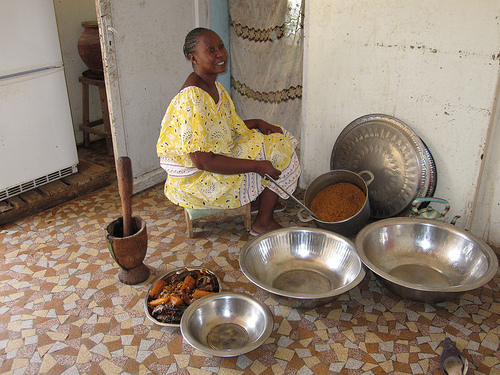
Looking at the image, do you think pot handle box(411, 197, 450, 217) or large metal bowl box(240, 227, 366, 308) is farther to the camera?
pot handle box(411, 197, 450, 217)

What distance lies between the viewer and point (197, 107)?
238 centimetres

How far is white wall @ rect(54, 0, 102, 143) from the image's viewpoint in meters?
3.88

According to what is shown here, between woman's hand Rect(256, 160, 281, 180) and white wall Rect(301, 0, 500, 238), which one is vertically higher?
white wall Rect(301, 0, 500, 238)

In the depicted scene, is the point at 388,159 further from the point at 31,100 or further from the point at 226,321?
the point at 31,100

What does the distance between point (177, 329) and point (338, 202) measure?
3.91 ft

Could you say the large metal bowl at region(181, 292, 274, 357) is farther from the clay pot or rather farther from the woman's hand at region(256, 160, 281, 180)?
the clay pot

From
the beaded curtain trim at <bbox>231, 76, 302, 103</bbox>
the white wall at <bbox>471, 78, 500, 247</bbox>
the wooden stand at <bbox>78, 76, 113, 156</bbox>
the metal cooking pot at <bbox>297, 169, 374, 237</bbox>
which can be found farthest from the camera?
the wooden stand at <bbox>78, 76, 113, 156</bbox>

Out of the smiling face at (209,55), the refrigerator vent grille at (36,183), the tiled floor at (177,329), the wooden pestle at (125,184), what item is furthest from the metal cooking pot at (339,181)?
the refrigerator vent grille at (36,183)

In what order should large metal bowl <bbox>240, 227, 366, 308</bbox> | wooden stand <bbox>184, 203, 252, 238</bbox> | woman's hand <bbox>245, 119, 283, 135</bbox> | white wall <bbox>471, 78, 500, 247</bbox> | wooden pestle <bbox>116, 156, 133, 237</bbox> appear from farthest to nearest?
1. woman's hand <bbox>245, 119, 283, 135</bbox>
2. wooden stand <bbox>184, 203, 252, 238</bbox>
3. white wall <bbox>471, 78, 500, 247</bbox>
4. large metal bowl <bbox>240, 227, 366, 308</bbox>
5. wooden pestle <bbox>116, 156, 133, 237</bbox>

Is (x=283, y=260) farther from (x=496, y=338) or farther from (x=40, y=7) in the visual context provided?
(x=40, y=7)

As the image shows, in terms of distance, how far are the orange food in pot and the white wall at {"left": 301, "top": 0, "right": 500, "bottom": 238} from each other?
0.45 metres

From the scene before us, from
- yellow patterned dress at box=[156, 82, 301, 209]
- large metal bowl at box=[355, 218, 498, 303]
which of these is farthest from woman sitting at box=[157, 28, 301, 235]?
large metal bowl at box=[355, 218, 498, 303]

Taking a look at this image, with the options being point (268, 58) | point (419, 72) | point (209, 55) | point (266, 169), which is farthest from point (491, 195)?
point (268, 58)

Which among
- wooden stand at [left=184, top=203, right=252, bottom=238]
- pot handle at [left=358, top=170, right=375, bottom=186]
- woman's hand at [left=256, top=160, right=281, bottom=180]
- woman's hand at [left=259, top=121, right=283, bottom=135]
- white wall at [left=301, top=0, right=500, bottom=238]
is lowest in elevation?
wooden stand at [left=184, top=203, right=252, bottom=238]
